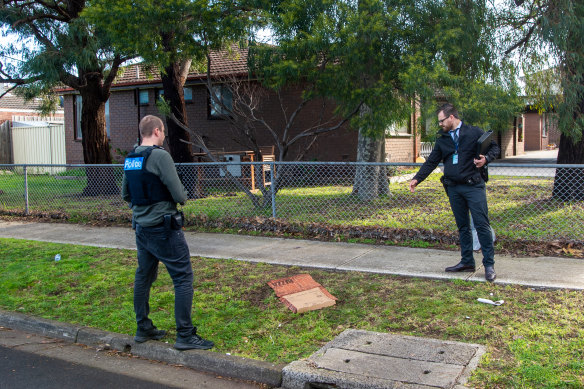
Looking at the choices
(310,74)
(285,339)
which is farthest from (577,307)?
(310,74)

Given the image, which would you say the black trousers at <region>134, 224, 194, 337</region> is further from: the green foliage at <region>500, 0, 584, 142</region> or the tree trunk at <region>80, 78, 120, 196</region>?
the tree trunk at <region>80, 78, 120, 196</region>

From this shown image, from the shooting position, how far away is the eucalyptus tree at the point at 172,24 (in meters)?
9.27

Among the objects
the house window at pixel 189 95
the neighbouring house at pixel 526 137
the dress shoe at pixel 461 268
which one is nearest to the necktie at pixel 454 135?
the dress shoe at pixel 461 268

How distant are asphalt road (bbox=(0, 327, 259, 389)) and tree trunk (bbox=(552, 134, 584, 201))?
796 centimetres

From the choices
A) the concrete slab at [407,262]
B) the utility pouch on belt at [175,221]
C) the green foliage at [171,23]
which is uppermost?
the green foliage at [171,23]

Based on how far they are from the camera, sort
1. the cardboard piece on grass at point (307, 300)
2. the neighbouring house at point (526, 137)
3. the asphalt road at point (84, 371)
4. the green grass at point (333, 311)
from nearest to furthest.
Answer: the green grass at point (333, 311) < the asphalt road at point (84, 371) < the cardboard piece on grass at point (307, 300) < the neighbouring house at point (526, 137)

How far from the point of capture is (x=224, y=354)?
446cm

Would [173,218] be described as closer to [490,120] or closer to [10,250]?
[10,250]

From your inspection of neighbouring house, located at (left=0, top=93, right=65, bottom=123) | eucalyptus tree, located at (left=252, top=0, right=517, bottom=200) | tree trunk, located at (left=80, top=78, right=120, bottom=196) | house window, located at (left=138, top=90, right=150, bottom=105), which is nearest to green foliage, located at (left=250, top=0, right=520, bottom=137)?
eucalyptus tree, located at (left=252, top=0, right=517, bottom=200)

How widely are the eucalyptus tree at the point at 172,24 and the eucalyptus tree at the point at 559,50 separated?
493 cm

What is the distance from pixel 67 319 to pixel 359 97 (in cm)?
568

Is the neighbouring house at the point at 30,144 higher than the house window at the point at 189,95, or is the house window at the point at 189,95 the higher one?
the house window at the point at 189,95

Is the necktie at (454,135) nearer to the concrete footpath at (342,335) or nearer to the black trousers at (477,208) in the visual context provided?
the black trousers at (477,208)

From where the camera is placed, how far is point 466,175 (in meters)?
6.04
